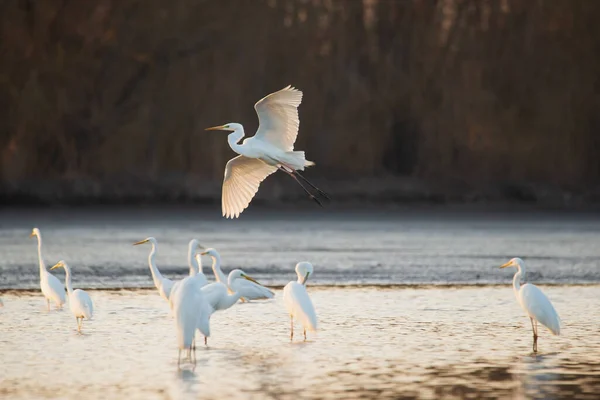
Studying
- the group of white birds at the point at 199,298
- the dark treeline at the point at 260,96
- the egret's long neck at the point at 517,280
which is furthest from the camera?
the dark treeline at the point at 260,96

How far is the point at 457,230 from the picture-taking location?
23.8 m

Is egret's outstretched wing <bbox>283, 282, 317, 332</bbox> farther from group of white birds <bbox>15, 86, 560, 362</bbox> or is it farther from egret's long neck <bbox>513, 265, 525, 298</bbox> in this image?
egret's long neck <bbox>513, 265, 525, 298</bbox>

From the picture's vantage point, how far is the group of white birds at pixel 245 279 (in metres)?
9.15

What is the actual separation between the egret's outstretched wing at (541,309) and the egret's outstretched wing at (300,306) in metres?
1.77

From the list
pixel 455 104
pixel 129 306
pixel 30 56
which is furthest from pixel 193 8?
pixel 129 306

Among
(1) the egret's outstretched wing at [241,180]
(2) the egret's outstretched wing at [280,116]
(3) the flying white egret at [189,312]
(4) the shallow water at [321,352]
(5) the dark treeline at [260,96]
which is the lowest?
(4) the shallow water at [321,352]

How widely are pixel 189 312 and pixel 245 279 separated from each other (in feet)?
7.94

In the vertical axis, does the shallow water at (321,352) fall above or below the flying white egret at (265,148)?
below

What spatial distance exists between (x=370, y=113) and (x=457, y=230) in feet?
35.6

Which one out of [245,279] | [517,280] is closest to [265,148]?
[245,279]

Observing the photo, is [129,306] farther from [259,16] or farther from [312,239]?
[259,16]

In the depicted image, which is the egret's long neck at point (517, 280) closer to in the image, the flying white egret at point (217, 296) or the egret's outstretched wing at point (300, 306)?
the egret's outstretched wing at point (300, 306)

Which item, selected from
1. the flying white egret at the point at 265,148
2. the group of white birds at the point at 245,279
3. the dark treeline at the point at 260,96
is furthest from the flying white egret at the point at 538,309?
the dark treeline at the point at 260,96

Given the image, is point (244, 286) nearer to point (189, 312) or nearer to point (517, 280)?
A: point (189, 312)
